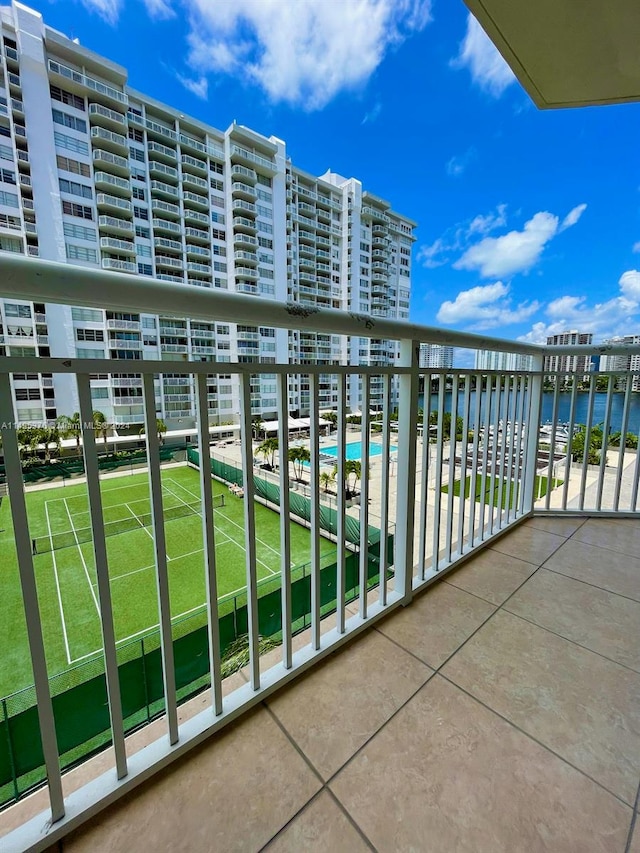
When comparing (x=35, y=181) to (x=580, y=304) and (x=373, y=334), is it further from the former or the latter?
(x=580, y=304)

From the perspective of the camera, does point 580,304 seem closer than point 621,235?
No

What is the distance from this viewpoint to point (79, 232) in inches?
350

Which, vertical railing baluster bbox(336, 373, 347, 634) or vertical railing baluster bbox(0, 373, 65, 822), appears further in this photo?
vertical railing baluster bbox(336, 373, 347, 634)

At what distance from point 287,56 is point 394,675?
5.91m

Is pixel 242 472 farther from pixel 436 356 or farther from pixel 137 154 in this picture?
pixel 137 154

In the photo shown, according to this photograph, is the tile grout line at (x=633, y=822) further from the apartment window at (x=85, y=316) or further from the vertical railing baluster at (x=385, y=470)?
the apartment window at (x=85, y=316)

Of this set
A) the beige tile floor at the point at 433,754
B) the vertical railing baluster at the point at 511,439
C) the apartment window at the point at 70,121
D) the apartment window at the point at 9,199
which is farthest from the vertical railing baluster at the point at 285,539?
the apartment window at the point at 70,121

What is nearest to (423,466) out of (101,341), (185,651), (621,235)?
(101,341)

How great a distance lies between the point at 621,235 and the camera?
13.1 m

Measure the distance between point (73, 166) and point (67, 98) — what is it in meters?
5.18

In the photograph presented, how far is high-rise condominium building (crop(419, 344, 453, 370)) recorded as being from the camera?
3.80 feet

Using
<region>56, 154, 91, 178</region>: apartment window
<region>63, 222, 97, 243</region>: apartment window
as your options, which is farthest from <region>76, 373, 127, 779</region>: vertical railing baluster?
<region>56, 154, 91, 178</region>: apartment window

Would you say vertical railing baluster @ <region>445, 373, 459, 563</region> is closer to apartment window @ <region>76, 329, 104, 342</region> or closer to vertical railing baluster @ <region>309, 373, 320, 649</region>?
vertical railing baluster @ <region>309, 373, 320, 649</region>

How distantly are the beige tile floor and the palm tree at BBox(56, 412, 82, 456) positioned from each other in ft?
2.27
